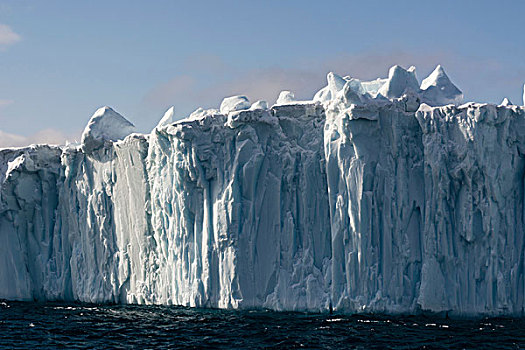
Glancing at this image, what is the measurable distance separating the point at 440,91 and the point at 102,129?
13.5m

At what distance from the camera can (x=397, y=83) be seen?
24.1m

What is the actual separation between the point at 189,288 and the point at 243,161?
4.89 meters

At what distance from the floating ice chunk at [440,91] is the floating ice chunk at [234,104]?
20.8 ft

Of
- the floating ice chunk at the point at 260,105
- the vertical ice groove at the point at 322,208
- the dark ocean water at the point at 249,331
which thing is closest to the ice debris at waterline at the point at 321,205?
the vertical ice groove at the point at 322,208

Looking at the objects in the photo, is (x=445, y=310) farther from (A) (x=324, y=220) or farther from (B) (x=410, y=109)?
(B) (x=410, y=109)

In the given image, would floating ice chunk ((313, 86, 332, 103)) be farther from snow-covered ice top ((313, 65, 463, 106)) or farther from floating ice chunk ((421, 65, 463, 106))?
floating ice chunk ((421, 65, 463, 106))

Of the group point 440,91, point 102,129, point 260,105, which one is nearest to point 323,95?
point 260,105

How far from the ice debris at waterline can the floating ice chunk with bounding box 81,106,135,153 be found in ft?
0.19

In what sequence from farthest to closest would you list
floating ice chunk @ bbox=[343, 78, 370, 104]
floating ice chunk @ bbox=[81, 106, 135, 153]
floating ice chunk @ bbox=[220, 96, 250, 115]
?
floating ice chunk @ bbox=[81, 106, 135, 153]
floating ice chunk @ bbox=[220, 96, 250, 115]
floating ice chunk @ bbox=[343, 78, 370, 104]

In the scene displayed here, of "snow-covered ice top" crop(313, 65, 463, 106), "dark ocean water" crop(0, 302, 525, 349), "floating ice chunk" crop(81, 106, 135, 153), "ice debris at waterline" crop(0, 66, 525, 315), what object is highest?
"snow-covered ice top" crop(313, 65, 463, 106)

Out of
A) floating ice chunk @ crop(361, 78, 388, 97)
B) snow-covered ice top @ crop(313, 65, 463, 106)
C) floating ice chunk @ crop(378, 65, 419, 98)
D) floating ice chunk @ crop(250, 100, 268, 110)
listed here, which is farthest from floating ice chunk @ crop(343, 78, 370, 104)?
floating ice chunk @ crop(250, 100, 268, 110)

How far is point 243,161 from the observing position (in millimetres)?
24094

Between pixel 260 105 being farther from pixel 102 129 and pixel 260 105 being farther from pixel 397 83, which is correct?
pixel 102 129

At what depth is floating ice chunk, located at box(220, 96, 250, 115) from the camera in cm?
2538
